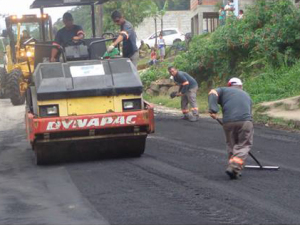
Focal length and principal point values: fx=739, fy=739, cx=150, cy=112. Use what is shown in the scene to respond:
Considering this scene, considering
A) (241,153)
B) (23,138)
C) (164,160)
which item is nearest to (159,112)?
(23,138)

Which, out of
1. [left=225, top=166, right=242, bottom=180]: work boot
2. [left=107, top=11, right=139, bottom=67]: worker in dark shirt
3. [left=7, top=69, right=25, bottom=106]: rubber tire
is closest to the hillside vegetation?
[left=7, top=69, right=25, bottom=106]: rubber tire

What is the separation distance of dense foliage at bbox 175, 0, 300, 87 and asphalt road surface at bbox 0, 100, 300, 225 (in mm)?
8458

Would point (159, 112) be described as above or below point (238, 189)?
below

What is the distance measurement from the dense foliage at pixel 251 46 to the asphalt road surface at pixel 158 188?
8458 millimetres

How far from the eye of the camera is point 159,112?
21578 mm

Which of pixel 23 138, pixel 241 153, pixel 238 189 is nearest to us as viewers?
pixel 238 189

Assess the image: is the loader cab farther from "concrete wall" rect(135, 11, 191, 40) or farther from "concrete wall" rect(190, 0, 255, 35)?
"concrete wall" rect(135, 11, 191, 40)

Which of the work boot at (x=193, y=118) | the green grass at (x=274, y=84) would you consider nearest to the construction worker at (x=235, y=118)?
the work boot at (x=193, y=118)

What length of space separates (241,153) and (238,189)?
0.94m

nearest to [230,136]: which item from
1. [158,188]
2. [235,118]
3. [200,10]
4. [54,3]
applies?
[235,118]

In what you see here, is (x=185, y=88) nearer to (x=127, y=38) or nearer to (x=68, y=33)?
(x=127, y=38)

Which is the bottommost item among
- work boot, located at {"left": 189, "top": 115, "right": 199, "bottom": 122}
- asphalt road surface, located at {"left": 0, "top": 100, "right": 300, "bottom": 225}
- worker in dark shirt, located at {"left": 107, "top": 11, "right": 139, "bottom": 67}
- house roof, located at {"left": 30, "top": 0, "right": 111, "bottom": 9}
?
work boot, located at {"left": 189, "top": 115, "right": 199, "bottom": 122}

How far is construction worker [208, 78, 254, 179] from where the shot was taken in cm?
1046

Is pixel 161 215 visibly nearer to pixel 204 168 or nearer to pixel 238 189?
pixel 238 189
